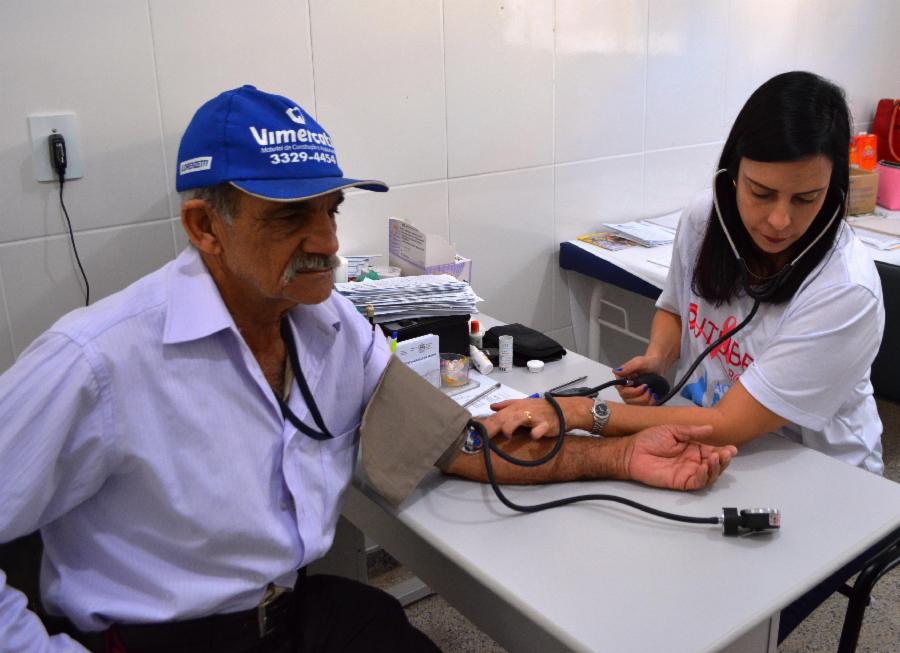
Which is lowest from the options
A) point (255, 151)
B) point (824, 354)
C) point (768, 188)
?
point (824, 354)

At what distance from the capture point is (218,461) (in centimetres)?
113

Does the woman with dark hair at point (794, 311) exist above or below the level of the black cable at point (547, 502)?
above

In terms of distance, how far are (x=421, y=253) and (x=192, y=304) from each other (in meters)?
0.95

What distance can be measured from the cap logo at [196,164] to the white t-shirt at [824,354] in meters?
0.92

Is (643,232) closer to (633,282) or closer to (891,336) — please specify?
(633,282)

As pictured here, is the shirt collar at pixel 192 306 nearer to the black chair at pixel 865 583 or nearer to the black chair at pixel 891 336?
the black chair at pixel 865 583

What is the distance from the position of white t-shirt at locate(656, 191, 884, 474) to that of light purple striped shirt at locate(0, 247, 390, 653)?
30.8 inches

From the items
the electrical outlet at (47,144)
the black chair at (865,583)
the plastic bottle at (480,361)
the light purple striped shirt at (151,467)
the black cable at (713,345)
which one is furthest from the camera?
the plastic bottle at (480,361)

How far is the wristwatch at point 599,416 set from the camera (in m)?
1.43

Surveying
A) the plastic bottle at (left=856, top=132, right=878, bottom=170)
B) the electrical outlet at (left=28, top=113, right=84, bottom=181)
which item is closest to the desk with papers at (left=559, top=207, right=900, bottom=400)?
the plastic bottle at (left=856, top=132, right=878, bottom=170)

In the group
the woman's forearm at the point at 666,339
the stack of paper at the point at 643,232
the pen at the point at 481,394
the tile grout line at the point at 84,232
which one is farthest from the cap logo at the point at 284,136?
the stack of paper at the point at 643,232

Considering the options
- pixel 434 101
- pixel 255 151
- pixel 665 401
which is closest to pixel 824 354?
pixel 665 401

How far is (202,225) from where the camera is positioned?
1.17 metres

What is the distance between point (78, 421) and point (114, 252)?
0.90 metres
